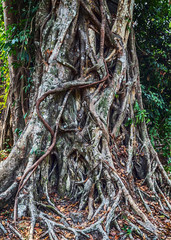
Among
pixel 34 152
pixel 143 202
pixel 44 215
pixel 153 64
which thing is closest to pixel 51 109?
pixel 34 152

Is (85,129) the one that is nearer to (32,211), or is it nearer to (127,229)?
(32,211)

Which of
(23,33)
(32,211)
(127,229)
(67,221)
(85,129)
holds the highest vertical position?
(23,33)

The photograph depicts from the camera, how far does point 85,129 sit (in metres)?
3.34

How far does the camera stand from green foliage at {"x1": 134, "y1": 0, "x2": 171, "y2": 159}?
4.97 meters

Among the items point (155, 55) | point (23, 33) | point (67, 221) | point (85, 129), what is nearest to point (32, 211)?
point (67, 221)

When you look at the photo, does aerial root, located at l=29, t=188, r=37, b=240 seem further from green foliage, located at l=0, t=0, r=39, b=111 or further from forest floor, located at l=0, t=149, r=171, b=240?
green foliage, located at l=0, t=0, r=39, b=111

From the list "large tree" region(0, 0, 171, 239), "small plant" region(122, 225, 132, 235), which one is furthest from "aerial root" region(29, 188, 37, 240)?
"small plant" region(122, 225, 132, 235)

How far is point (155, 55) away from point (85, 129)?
10.4 feet

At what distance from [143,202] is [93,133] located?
1311mm

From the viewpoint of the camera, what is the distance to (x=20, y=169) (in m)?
2.94

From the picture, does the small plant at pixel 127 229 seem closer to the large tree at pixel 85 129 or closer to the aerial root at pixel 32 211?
the large tree at pixel 85 129

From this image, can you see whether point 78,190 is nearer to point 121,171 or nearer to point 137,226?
point 121,171

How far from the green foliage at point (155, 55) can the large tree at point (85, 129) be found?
3.05ft

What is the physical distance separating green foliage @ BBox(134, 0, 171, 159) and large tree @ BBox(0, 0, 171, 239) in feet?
3.05
